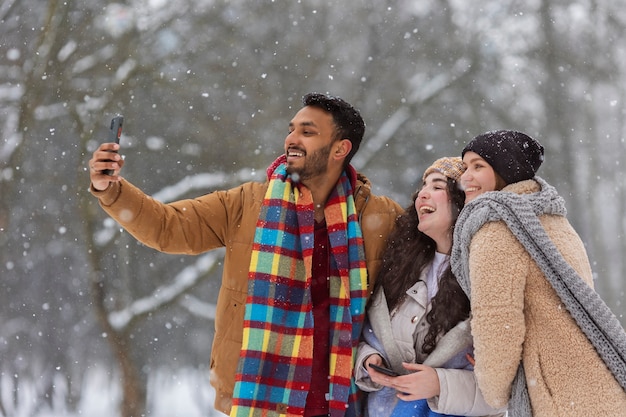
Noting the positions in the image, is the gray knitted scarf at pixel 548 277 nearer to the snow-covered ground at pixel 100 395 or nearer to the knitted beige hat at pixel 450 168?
the knitted beige hat at pixel 450 168

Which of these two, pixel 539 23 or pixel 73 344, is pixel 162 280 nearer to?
pixel 73 344

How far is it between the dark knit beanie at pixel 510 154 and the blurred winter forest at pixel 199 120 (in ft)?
13.3

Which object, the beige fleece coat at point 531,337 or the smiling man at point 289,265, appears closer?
the beige fleece coat at point 531,337

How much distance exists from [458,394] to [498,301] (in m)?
0.45

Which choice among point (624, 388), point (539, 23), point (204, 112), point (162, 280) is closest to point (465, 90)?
point (539, 23)

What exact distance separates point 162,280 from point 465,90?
342cm

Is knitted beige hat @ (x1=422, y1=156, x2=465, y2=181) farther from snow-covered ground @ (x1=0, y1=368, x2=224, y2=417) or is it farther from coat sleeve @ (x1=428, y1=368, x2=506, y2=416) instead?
snow-covered ground @ (x1=0, y1=368, x2=224, y2=417)

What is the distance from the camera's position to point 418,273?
94.4 inches

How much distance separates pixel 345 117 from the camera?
275 centimetres

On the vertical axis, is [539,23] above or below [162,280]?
above

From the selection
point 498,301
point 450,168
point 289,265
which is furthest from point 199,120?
point 498,301

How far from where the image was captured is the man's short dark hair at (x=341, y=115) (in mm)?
2697

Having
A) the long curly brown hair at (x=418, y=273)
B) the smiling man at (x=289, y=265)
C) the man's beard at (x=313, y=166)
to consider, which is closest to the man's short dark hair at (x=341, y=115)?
the smiling man at (x=289, y=265)

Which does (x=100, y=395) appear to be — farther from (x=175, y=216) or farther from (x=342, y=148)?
(x=342, y=148)
